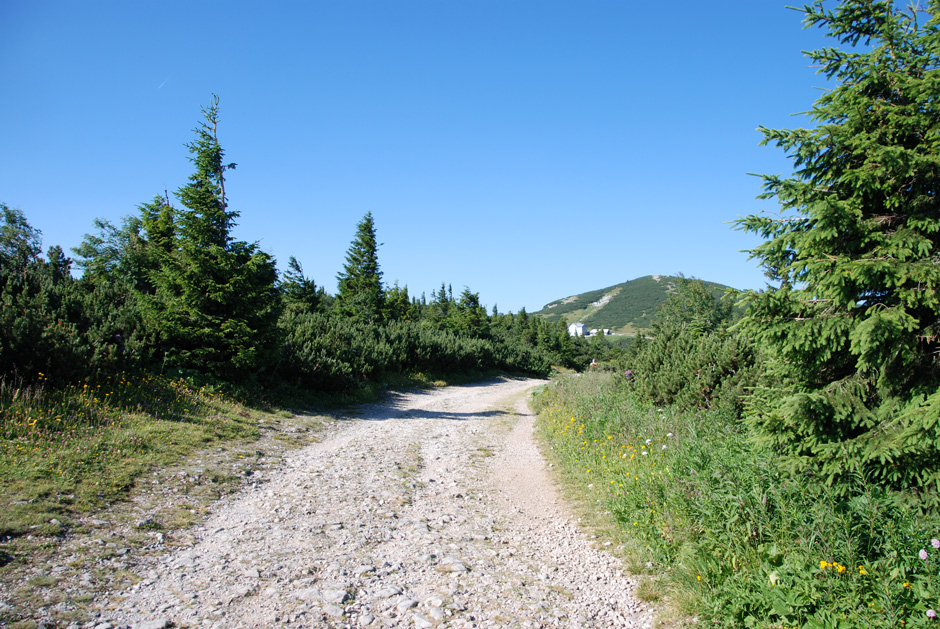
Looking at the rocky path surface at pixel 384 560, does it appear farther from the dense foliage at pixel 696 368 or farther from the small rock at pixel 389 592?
the dense foliage at pixel 696 368

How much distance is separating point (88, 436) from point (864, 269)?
942 centimetres

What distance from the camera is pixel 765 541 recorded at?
3838 mm

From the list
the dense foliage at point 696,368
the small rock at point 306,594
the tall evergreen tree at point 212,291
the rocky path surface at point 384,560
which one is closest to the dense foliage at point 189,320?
the tall evergreen tree at point 212,291

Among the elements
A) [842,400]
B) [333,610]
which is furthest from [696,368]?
[333,610]

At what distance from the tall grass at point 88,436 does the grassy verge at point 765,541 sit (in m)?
5.91

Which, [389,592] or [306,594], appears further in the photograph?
[389,592]

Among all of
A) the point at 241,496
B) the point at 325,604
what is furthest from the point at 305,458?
the point at 325,604

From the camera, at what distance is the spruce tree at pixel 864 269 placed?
3.53 meters

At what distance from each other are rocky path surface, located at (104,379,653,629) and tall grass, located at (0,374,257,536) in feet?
4.76

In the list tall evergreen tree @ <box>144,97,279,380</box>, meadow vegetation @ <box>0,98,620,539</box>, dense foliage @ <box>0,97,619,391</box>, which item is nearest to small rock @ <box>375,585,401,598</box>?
meadow vegetation @ <box>0,98,620,539</box>

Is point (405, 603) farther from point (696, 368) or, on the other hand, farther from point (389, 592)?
point (696, 368)

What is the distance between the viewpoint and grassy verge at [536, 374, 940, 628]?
304 centimetres

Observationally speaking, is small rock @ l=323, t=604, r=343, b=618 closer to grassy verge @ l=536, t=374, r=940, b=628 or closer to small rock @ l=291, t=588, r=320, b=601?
small rock @ l=291, t=588, r=320, b=601

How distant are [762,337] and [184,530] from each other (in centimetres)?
615
